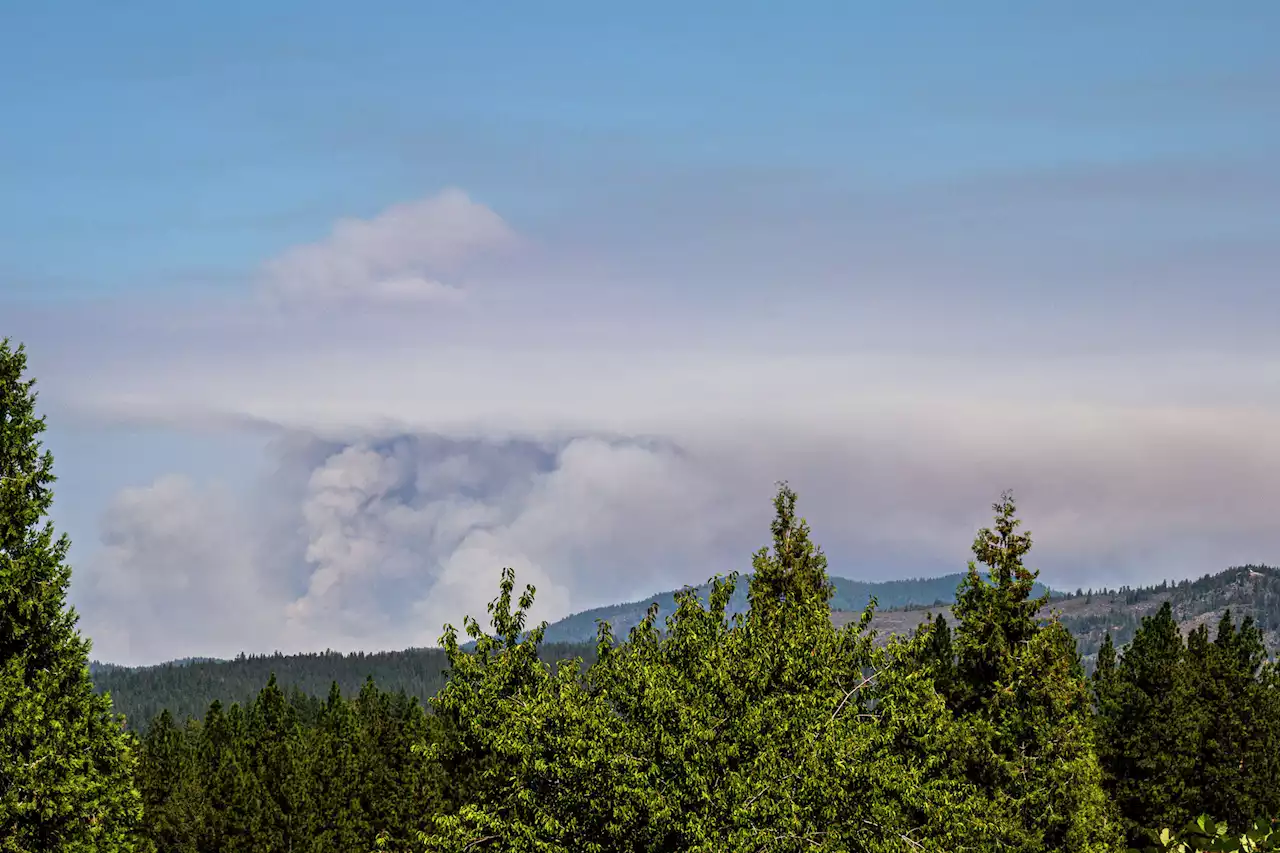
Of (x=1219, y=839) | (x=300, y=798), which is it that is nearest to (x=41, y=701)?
(x=1219, y=839)

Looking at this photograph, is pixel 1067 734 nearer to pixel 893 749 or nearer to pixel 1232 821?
pixel 893 749

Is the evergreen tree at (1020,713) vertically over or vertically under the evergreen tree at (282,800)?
over

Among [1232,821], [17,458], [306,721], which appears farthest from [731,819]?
[306,721]

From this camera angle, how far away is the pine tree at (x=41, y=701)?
38.3 meters

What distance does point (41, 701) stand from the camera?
3906 cm

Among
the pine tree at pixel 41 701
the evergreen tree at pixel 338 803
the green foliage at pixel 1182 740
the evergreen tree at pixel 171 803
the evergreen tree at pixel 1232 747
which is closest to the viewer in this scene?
the pine tree at pixel 41 701

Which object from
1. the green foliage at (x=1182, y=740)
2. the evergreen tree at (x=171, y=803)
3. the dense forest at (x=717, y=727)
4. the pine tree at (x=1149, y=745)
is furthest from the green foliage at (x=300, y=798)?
the green foliage at (x=1182, y=740)

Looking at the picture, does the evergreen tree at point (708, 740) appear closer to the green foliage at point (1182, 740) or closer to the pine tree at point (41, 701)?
the pine tree at point (41, 701)

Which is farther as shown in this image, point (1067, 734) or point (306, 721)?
point (306, 721)

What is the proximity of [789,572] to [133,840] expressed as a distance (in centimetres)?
2337

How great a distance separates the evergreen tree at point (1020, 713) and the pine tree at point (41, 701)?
1009 inches

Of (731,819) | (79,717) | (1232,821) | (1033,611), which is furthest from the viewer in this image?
(1232,821)

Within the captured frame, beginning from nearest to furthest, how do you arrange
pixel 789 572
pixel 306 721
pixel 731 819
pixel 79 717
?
1. pixel 731 819
2. pixel 79 717
3. pixel 789 572
4. pixel 306 721

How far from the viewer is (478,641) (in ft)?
116
